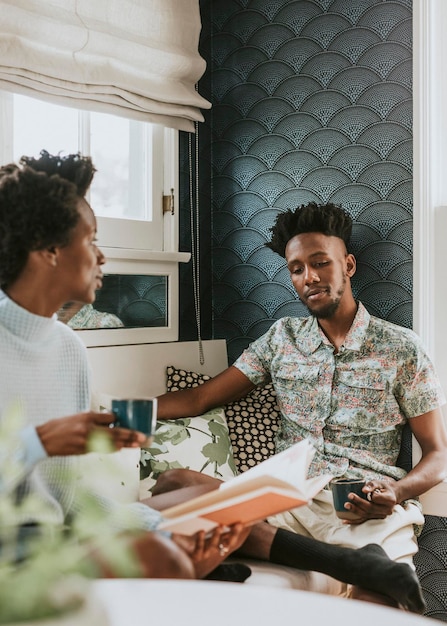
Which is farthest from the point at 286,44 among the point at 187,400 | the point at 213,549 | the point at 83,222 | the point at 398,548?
the point at 213,549

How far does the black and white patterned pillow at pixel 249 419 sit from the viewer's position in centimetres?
265

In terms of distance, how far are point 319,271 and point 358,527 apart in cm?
82

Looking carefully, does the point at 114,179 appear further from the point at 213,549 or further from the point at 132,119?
the point at 213,549

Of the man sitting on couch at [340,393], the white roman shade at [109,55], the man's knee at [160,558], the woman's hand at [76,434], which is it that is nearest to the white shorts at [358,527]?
the man sitting on couch at [340,393]

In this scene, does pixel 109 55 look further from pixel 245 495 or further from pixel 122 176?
pixel 245 495

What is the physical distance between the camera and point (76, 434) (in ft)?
4.64

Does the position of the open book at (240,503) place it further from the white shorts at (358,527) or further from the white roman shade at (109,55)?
the white roman shade at (109,55)

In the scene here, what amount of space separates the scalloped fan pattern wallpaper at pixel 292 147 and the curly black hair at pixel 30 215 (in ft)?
4.69

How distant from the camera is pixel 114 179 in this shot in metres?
2.86

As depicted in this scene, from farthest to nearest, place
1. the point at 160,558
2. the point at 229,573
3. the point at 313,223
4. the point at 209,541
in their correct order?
the point at 313,223, the point at 229,573, the point at 209,541, the point at 160,558

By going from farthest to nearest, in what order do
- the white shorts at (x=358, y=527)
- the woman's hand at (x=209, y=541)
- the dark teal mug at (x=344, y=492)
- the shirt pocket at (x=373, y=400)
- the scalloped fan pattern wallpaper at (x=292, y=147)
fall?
the scalloped fan pattern wallpaper at (x=292, y=147) < the shirt pocket at (x=373, y=400) < the white shorts at (x=358, y=527) < the dark teal mug at (x=344, y=492) < the woman's hand at (x=209, y=541)

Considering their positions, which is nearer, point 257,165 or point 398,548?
point 398,548

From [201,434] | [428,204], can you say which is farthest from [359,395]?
[428,204]

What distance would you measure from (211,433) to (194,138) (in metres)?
1.25
